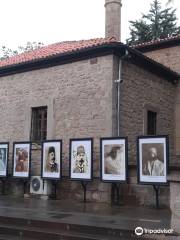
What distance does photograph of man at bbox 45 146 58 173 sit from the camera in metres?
13.2

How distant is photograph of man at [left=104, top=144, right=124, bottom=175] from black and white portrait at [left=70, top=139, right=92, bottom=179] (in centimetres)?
66

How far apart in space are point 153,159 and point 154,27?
24.5 metres

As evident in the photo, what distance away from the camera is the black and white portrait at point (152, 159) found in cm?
1070

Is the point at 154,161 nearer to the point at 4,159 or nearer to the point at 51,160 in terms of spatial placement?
the point at 51,160

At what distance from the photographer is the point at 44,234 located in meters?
8.06

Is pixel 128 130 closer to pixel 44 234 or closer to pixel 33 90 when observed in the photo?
pixel 33 90

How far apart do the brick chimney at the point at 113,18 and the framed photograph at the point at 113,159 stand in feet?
31.9

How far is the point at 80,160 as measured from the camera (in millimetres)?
12523

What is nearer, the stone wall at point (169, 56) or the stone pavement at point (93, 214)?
the stone pavement at point (93, 214)

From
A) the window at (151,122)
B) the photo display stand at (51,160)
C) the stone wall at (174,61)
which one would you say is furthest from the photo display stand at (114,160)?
the stone wall at (174,61)

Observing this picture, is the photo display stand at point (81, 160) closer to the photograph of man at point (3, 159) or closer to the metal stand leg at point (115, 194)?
the metal stand leg at point (115, 194)

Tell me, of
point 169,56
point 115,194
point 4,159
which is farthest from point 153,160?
point 169,56

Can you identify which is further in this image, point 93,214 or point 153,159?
point 153,159

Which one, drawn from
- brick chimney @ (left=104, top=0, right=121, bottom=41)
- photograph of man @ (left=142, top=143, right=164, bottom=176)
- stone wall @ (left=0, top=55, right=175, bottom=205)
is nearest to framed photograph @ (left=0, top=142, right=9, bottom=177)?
stone wall @ (left=0, top=55, right=175, bottom=205)
